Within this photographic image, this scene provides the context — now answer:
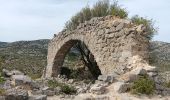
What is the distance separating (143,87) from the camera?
1034 centimetres

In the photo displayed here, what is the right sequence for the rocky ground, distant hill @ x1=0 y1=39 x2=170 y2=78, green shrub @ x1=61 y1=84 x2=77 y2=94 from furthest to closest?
distant hill @ x1=0 y1=39 x2=170 y2=78 < green shrub @ x1=61 y1=84 x2=77 y2=94 < the rocky ground

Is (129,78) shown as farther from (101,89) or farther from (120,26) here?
(120,26)

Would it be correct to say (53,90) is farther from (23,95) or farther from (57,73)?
(57,73)

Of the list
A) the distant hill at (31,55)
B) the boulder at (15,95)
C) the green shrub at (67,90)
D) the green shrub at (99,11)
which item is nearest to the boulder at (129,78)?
the green shrub at (67,90)

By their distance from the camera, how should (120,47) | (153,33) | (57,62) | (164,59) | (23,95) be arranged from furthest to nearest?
1. (164,59)
2. (57,62)
3. (153,33)
4. (120,47)
5. (23,95)

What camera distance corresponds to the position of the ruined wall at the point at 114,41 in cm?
1290

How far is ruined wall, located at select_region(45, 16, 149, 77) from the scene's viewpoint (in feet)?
42.3

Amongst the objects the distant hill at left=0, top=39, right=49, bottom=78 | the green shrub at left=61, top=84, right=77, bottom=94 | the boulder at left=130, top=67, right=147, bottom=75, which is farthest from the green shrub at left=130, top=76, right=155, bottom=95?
the distant hill at left=0, top=39, right=49, bottom=78

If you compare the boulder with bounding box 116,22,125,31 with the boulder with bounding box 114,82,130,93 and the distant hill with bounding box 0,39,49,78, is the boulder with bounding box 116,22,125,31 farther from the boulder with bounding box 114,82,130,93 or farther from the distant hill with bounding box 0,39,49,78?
the distant hill with bounding box 0,39,49,78

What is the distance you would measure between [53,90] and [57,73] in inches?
424

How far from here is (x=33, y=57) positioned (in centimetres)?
3266

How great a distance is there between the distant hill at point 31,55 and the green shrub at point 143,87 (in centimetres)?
1470

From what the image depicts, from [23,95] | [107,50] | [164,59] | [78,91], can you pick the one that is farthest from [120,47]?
[164,59]

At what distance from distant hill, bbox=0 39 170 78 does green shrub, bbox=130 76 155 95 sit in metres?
14.7
